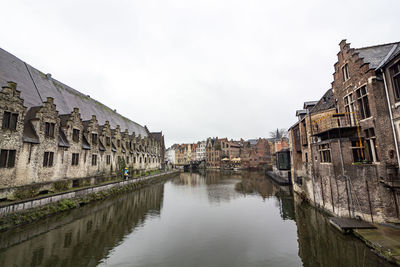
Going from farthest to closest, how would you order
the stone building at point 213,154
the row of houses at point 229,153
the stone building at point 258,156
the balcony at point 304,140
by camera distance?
the stone building at point 213,154 < the row of houses at point 229,153 < the stone building at point 258,156 < the balcony at point 304,140

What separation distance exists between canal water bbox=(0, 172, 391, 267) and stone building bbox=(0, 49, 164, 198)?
17.9 feet

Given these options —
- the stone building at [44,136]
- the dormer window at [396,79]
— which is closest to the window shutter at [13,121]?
the stone building at [44,136]

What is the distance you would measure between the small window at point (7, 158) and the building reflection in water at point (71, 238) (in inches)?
219

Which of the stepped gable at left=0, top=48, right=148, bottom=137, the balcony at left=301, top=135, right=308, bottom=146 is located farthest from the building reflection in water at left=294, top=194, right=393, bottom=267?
the stepped gable at left=0, top=48, right=148, bottom=137

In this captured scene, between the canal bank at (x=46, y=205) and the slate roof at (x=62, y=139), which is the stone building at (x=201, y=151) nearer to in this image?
the canal bank at (x=46, y=205)

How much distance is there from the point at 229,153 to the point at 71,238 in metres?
74.1

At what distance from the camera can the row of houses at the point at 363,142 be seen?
1052 cm

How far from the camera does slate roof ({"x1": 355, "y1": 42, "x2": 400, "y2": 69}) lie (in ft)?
41.2

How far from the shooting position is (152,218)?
15.9m

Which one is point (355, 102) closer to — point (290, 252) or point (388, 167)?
point (388, 167)

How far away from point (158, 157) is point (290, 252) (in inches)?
2027

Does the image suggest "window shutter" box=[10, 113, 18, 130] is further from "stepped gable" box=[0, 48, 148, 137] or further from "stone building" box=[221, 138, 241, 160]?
"stone building" box=[221, 138, 241, 160]

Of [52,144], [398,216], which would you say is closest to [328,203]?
[398,216]

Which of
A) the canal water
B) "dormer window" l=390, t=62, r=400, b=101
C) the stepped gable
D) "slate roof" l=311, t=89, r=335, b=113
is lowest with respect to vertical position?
the canal water
